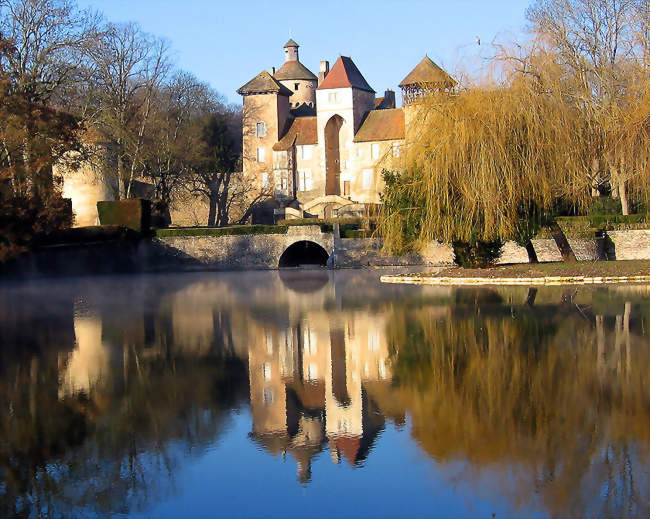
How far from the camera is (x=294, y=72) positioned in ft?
240

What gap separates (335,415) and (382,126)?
155 ft

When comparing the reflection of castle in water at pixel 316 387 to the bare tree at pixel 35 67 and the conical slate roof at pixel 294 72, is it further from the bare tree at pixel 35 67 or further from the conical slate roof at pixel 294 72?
the conical slate roof at pixel 294 72

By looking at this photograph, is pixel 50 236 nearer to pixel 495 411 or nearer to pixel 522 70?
pixel 522 70

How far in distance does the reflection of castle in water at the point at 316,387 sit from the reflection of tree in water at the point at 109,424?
0.46 metres

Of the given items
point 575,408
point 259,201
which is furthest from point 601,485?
point 259,201

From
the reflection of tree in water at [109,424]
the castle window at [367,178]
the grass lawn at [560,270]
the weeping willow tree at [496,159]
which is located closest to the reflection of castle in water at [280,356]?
the reflection of tree in water at [109,424]

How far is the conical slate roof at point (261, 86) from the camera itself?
186ft

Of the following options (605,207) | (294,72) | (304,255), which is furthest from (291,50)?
(605,207)

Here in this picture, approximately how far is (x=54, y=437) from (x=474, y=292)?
14447 millimetres

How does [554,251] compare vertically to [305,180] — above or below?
below

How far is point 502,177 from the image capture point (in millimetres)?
22750

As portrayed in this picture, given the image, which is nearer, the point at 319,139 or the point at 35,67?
the point at 35,67

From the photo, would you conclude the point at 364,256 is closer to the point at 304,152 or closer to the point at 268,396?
the point at 304,152

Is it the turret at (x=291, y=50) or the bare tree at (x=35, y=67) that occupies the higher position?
the turret at (x=291, y=50)
